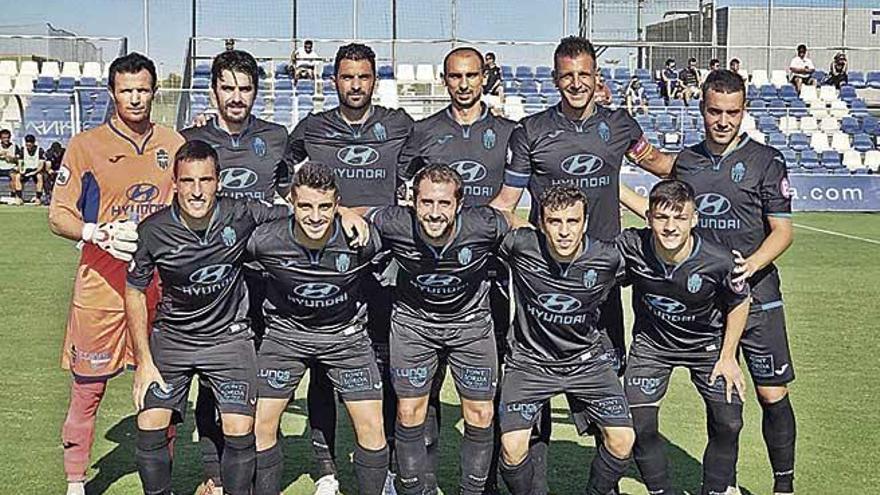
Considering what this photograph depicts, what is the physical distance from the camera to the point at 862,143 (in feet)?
81.5

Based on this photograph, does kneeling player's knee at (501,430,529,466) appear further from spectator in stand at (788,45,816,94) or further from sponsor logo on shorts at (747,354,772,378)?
spectator in stand at (788,45,816,94)

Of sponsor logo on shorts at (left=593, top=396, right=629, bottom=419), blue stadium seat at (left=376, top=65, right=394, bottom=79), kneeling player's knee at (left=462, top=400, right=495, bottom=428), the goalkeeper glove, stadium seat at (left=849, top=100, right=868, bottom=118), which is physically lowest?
kneeling player's knee at (left=462, top=400, right=495, bottom=428)

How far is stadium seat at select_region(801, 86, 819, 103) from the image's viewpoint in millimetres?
26875

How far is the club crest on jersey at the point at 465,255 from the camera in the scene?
194 inches

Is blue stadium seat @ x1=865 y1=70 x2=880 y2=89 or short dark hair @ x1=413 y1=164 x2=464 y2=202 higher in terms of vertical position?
blue stadium seat @ x1=865 y1=70 x2=880 y2=89

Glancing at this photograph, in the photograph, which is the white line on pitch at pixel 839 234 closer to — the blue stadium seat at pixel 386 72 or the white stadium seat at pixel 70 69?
the blue stadium seat at pixel 386 72

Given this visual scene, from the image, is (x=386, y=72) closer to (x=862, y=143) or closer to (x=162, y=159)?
(x=862, y=143)

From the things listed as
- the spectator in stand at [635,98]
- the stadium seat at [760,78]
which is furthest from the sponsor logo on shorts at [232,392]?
the stadium seat at [760,78]

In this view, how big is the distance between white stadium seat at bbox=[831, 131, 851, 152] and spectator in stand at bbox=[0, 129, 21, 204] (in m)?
17.4

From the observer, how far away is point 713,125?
505 cm

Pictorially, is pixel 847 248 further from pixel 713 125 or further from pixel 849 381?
pixel 713 125

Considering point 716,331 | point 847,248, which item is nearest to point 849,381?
point 716,331

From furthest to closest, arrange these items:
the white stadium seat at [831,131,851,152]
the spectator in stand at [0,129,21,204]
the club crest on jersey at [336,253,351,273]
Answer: the white stadium seat at [831,131,851,152]
the spectator in stand at [0,129,21,204]
the club crest on jersey at [336,253,351,273]

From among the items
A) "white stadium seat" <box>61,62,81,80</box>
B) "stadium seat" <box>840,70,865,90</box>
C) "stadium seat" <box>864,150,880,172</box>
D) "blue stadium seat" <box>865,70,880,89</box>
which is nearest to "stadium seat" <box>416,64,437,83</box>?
"white stadium seat" <box>61,62,81,80</box>
